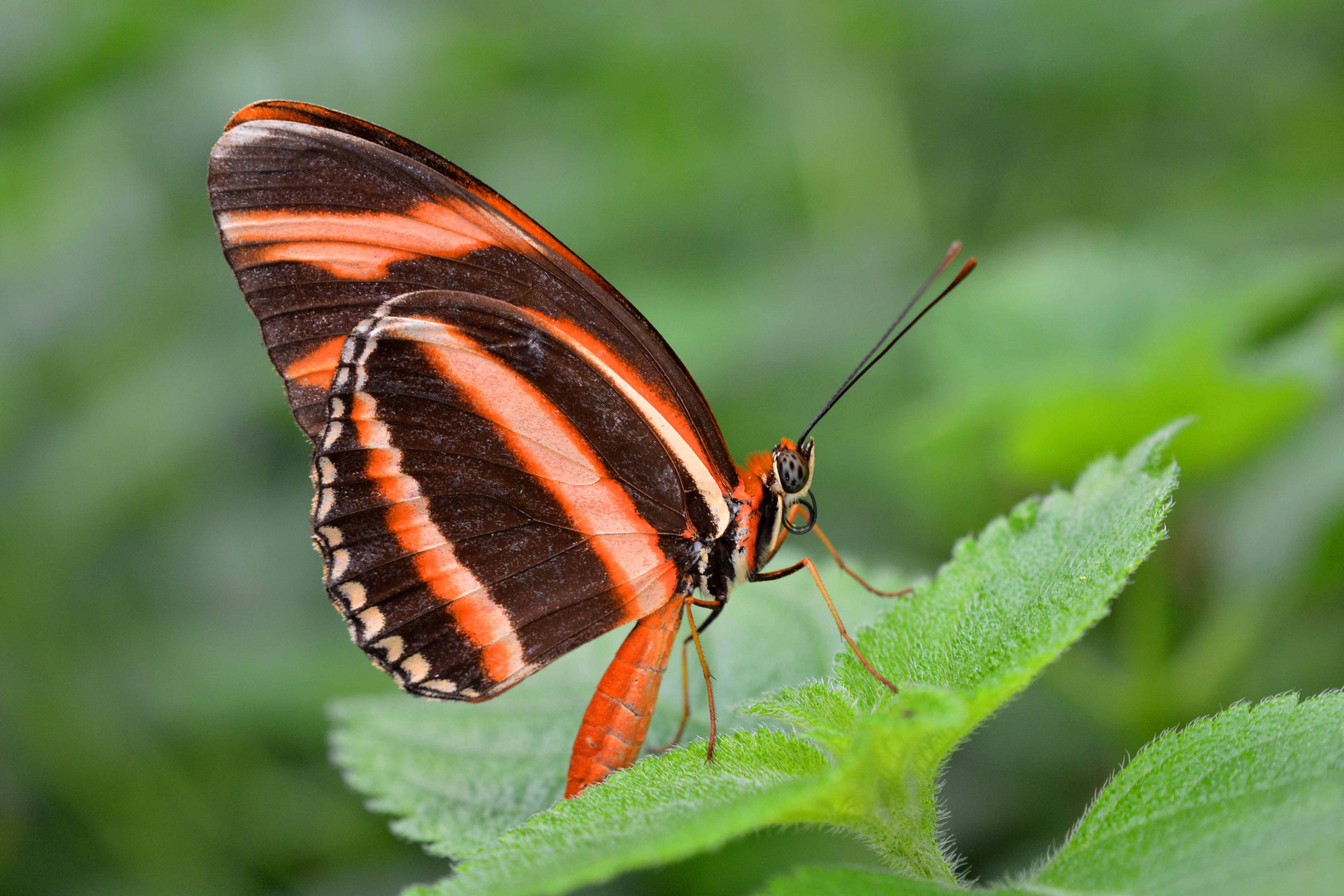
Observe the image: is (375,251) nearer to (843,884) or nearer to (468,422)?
(468,422)

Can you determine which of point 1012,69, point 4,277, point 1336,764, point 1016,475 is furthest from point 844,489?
point 4,277

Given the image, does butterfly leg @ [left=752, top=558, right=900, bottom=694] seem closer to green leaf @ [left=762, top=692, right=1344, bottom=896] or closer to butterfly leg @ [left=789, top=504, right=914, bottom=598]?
butterfly leg @ [left=789, top=504, right=914, bottom=598]

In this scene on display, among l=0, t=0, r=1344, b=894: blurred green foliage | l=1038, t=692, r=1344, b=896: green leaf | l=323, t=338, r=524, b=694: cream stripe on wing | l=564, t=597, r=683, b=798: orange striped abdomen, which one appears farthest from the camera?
l=0, t=0, r=1344, b=894: blurred green foliage

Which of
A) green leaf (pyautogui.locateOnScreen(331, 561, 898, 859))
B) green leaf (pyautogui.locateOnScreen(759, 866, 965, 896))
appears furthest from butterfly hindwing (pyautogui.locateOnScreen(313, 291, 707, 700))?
green leaf (pyautogui.locateOnScreen(759, 866, 965, 896))

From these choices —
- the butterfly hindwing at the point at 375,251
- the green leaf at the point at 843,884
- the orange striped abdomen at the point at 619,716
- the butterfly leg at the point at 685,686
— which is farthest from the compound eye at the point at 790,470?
the green leaf at the point at 843,884

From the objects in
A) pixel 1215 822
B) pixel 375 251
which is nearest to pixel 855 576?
pixel 1215 822
